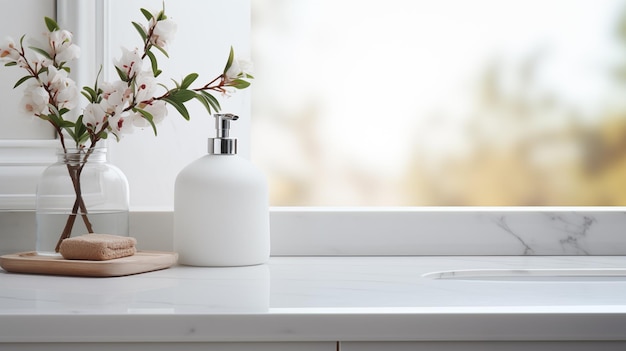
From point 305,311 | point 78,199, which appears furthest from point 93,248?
point 305,311

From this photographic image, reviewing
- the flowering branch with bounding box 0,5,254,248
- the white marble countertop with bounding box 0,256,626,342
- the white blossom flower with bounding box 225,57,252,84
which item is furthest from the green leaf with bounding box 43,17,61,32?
the white marble countertop with bounding box 0,256,626,342

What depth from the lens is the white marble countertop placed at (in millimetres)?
616

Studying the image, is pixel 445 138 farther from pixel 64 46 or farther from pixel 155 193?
pixel 64 46

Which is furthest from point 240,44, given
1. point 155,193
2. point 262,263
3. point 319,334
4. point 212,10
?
point 319,334

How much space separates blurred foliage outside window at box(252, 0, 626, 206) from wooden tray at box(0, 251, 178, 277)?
3.79 feet

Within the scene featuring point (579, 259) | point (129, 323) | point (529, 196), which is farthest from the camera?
point (529, 196)

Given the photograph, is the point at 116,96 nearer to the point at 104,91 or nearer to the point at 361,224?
the point at 104,91

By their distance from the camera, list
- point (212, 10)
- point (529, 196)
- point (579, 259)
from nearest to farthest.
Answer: point (579, 259)
point (212, 10)
point (529, 196)

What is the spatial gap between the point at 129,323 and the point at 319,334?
16 cm

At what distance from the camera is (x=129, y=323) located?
616 mm

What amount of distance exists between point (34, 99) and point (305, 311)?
547 mm

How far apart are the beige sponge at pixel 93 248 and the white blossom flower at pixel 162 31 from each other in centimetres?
27

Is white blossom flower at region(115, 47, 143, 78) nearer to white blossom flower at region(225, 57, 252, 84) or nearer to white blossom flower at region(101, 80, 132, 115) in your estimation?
white blossom flower at region(101, 80, 132, 115)

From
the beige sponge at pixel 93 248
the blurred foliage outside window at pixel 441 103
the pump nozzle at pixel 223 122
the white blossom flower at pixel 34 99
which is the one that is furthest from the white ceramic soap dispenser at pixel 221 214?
the blurred foliage outside window at pixel 441 103
